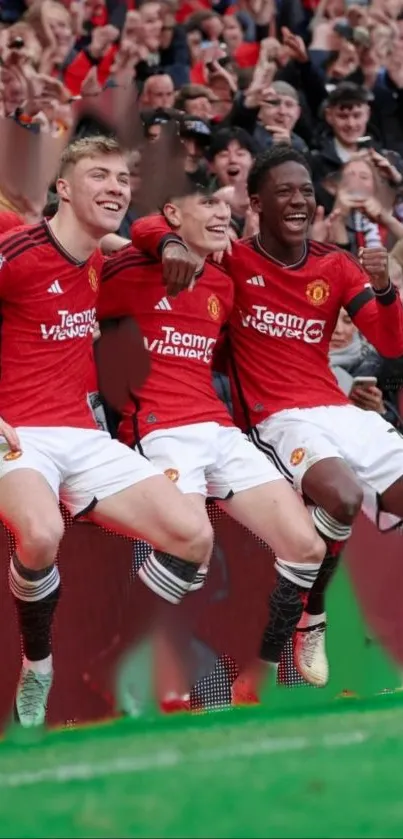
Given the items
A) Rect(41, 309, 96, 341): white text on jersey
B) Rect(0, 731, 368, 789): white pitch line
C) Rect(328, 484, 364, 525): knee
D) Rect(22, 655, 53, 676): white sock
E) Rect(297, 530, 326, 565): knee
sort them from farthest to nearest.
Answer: Rect(328, 484, 364, 525): knee
Rect(297, 530, 326, 565): knee
Rect(41, 309, 96, 341): white text on jersey
Rect(22, 655, 53, 676): white sock
Rect(0, 731, 368, 789): white pitch line

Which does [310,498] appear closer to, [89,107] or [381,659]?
[381,659]

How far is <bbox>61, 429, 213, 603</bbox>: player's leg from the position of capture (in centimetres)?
520

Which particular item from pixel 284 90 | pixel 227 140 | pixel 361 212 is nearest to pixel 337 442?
pixel 361 212

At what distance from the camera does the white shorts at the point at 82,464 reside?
517cm

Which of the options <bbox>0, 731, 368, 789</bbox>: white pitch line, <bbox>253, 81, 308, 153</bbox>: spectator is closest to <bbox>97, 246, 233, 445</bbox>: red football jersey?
<bbox>0, 731, 368, 789</bbox>: white pitch line

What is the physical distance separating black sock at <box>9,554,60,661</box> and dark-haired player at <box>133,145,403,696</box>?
99cm

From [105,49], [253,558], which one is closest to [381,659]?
[253,558]

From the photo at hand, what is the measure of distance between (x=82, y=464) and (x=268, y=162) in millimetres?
1665

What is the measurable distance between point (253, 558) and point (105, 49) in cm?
533

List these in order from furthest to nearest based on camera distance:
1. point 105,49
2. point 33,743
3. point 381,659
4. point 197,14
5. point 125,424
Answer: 1. point 197,14
2. point 105,49
3. point 381,659
4. point 125,424
5. point 33,743

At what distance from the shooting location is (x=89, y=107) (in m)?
6.00

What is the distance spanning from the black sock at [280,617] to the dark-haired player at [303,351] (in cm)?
1

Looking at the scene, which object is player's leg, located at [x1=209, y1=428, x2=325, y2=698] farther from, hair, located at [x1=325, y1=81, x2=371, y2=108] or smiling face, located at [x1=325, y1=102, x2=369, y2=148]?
hair, located at [x1=325, y1=81, x2=371, y2=108]

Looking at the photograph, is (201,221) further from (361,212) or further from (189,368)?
(361,212)
